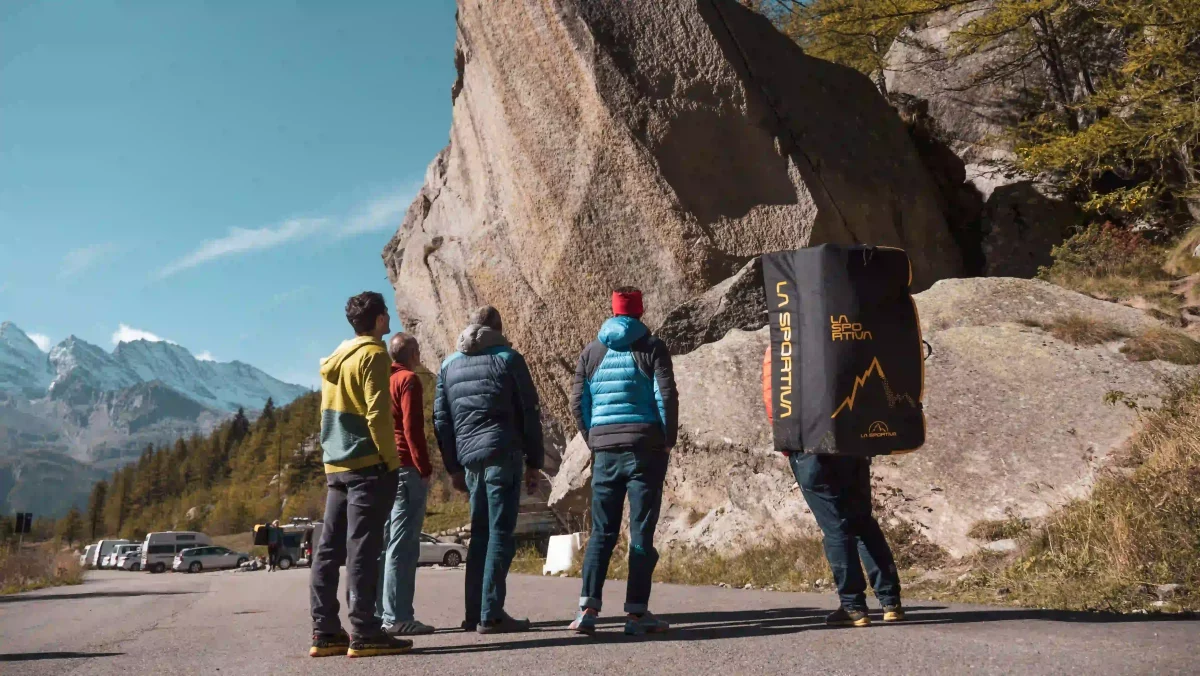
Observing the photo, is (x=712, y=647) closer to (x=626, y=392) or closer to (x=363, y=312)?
(x=626, y=392)

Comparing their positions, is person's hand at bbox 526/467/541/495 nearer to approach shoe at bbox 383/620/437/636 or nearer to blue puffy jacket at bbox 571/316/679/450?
blue puffy jacket at bbox 571/316/679/450

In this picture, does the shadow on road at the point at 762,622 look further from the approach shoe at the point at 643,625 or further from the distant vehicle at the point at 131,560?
the distant vehicle at the point at 131,560

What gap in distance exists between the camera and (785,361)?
18.8 ft

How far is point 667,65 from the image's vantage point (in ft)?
46.4

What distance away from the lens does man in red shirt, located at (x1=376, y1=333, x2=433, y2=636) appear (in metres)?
6.12

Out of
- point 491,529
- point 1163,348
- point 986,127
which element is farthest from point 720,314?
point 986,127

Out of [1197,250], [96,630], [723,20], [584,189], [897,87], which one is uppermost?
[897,87]

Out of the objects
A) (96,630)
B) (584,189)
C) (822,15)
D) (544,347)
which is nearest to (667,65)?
(584,189)

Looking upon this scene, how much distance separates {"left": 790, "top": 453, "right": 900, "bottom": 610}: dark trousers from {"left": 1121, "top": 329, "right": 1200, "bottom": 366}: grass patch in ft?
19.1

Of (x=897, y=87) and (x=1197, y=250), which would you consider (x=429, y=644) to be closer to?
(x=1197, y=250)

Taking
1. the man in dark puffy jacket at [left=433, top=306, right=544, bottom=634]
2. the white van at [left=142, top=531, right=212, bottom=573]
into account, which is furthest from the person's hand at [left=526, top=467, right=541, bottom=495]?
the white van at [left=142, top=531, right=212, bottom=573]

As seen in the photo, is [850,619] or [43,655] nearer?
[850,619]

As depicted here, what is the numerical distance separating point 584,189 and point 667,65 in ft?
7.39

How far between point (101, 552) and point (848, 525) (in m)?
66.8
